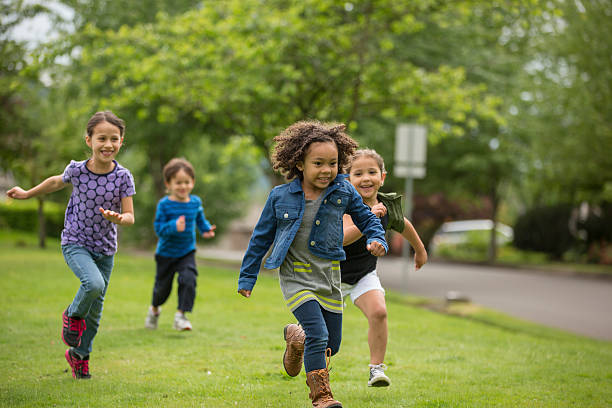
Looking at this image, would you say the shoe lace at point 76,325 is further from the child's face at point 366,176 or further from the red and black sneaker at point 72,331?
the child's face at point 366,176

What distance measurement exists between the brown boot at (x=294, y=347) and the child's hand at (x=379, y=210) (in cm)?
103

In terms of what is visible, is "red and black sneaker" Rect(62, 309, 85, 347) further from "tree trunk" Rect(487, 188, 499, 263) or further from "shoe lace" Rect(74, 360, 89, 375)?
"tree trunk" Rect(487, 188, 499, 263)

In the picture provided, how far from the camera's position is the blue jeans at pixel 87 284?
4.87 metres

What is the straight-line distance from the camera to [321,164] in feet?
14.3

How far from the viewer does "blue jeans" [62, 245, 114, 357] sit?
16.0ft

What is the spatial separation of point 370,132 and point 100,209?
1545 centimetres

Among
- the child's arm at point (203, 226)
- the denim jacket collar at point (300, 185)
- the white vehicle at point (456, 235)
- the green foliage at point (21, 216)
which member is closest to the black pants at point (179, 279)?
the child's arm at point (203, 226)

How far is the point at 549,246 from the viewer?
27.4 meters

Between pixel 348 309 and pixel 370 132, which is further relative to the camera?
pixel 370 132

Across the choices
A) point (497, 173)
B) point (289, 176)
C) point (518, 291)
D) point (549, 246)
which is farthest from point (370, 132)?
point (289, 176)

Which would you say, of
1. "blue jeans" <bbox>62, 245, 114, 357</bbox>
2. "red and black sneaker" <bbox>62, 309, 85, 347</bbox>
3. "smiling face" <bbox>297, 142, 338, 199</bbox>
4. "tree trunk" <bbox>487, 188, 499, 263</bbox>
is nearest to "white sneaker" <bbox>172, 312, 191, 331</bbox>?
"blue jeans" <bbox>62, 245, 114, 357</bbox>

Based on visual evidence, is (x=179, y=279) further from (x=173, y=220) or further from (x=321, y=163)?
(x=321, y=163)

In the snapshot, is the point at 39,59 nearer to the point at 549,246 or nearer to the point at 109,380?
the point at 109,380

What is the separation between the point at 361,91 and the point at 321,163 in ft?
37.1
